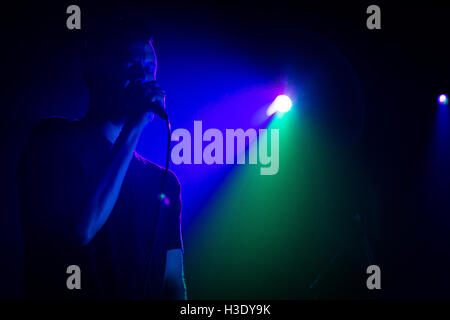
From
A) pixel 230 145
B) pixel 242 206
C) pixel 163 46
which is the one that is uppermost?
pixel 163 46

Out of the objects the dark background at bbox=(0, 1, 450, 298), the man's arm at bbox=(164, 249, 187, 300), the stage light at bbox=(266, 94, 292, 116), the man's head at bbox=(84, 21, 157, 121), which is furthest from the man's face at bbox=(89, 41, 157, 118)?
the man's arm at bbox=(164, 249, 187, 300)

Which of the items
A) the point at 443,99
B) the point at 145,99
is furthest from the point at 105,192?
the point at 443,99

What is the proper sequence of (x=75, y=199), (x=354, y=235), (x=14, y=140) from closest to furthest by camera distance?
(x=75, y=199) < (x=14, y=140) < (x=354, y=235)

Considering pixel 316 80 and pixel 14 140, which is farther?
pixel 316 80

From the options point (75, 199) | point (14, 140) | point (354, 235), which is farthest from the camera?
point (354, 235)

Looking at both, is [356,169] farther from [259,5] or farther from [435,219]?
[259,5]

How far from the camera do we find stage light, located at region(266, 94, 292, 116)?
2332 millimetres

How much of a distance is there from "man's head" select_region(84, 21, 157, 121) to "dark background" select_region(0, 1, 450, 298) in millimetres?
102

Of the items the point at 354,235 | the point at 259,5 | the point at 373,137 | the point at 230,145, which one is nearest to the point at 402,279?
the point at 354,235

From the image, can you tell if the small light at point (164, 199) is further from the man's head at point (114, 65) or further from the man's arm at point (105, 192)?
the man's head at point (114, 65)

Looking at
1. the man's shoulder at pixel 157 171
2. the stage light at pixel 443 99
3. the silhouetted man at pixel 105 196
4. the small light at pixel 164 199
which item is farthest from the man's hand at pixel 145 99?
the stage light at pixel 443 99

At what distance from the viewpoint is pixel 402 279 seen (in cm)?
228

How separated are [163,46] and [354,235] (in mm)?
1760

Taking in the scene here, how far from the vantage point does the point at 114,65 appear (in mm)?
2139
